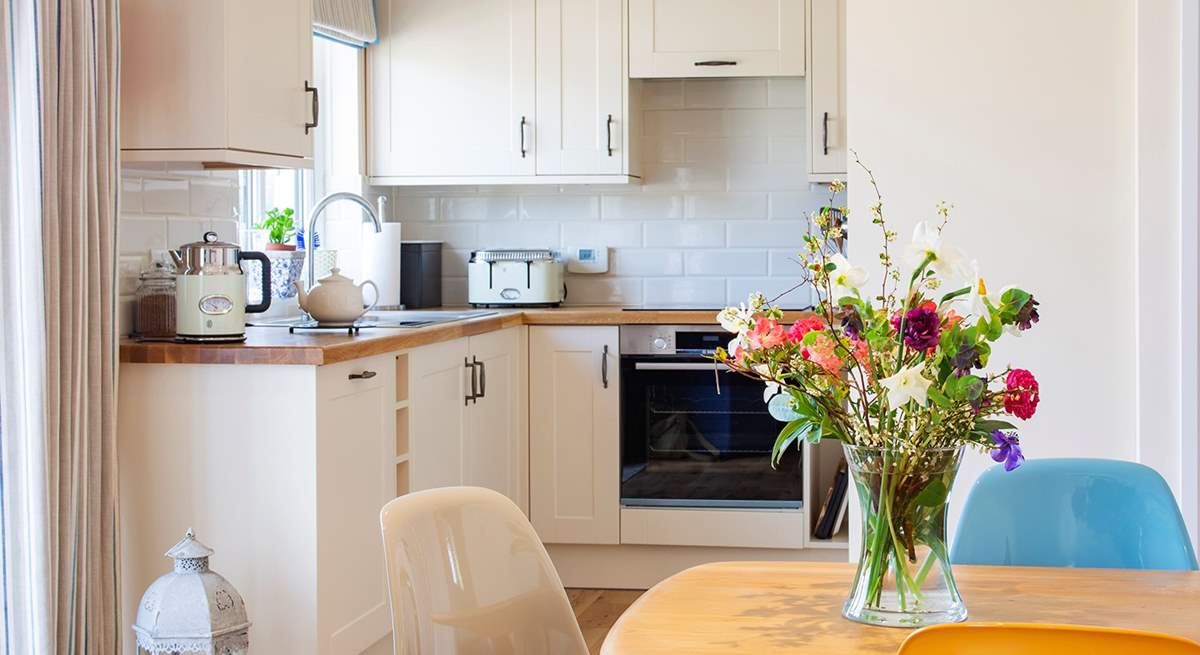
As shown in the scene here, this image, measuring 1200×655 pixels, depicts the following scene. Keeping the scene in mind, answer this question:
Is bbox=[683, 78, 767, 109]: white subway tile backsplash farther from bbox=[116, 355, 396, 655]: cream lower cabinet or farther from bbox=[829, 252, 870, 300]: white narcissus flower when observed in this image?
bbox=[829, 252, 870, 300]: white narcissus flower

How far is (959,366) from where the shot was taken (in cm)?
152

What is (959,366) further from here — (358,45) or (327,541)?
(358,45)

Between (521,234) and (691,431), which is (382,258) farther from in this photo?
(691,431)

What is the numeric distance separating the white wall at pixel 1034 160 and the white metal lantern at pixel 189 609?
5.89ft

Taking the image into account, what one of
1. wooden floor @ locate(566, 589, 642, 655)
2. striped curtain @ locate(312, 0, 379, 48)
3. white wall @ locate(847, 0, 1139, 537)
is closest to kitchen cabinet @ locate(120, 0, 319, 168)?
striped curtain @ locate(312, 0, 379, 48)

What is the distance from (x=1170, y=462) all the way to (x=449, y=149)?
260cm

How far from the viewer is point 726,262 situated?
512 cm

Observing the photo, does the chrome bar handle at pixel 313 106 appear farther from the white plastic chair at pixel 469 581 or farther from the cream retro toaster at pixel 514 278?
the white plastic chair at pixel 469 581

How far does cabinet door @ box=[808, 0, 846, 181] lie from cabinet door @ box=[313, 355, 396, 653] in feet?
6.40

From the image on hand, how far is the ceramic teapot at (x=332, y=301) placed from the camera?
3.48m

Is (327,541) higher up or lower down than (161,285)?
lower down

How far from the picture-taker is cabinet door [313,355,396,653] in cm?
296

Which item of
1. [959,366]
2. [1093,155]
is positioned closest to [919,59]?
[1093,155]

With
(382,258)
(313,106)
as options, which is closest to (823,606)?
(313,106)
